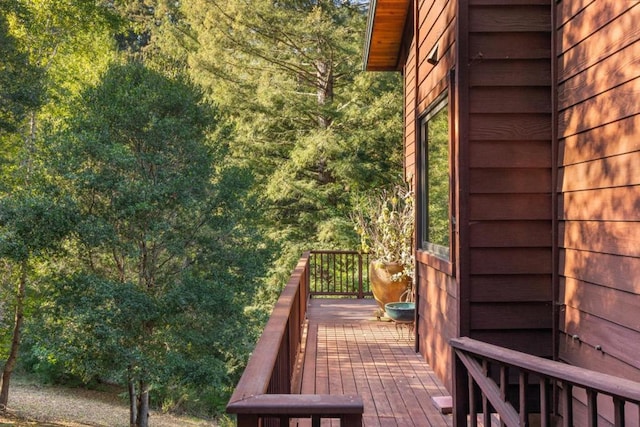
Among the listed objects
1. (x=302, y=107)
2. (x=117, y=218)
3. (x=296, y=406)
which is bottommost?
(x=296, y=406)

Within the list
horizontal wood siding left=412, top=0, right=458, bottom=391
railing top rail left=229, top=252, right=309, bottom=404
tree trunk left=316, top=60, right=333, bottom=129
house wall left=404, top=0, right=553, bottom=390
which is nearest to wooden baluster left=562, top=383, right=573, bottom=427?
railing top rail left=229, top=252, right=309, bottom=404

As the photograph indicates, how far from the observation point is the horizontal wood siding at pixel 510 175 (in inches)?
133

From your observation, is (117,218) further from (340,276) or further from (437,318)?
(437,318)

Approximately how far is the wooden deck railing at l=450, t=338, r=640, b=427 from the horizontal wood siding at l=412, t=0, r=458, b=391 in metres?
1.09

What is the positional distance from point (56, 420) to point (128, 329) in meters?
4.62

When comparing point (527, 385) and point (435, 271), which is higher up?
point (435, 271)

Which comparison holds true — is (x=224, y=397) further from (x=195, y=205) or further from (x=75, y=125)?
(x=75, y=125)

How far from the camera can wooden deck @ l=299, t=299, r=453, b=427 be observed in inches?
145

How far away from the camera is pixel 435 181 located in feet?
14.9

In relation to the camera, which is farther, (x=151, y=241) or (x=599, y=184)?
(x=151, y=241)

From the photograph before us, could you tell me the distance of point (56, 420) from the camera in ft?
38.6

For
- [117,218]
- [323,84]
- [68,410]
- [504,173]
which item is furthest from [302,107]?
[504,173]

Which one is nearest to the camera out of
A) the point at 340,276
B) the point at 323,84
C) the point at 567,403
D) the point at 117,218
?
the point at 567,403

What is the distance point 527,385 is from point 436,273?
7.27 feet
